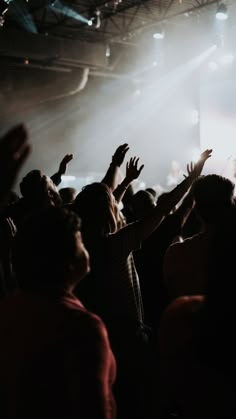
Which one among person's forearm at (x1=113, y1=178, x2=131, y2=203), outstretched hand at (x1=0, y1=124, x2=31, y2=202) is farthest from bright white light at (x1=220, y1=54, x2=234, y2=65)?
outstretched hand at (x1=0, y1=124, x2=31, y2=202)

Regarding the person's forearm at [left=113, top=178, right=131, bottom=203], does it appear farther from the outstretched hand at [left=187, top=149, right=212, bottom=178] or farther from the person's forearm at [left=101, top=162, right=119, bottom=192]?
the outstretched hand at [left=187, top=149, right=212, bottom=178]

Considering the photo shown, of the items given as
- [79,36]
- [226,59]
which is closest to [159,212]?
[79,36]

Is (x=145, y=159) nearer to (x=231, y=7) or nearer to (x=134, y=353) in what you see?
(x=231, y=7)

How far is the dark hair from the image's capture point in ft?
6.13

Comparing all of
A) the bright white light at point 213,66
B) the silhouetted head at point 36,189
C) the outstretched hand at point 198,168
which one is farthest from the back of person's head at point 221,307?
the bright white light at point 213,66

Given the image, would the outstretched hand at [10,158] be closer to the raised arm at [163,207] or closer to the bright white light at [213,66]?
the raised arm at [163,207]

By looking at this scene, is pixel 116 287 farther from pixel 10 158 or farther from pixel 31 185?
pixel 10 158

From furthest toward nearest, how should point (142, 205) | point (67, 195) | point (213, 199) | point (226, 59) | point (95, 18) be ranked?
1. point (226, 59)
2. point (95, 18)
3. point (67, 195)
4. point (142, 205)
5. point (213, 199)

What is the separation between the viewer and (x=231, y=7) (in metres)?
15.9

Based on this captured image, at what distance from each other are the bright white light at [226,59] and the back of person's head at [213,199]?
13.6 metres

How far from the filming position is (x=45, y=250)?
73.7 inches

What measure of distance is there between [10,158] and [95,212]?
1264mm

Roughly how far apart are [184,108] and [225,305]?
1909 centimetres

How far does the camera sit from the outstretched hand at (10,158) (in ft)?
6.63
